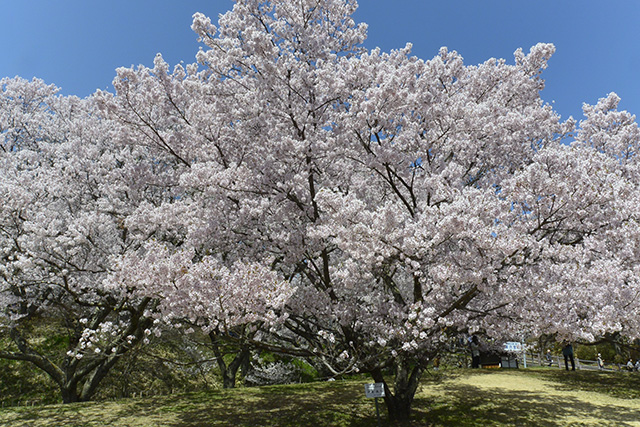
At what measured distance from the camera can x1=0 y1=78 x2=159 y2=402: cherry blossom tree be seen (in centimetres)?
996

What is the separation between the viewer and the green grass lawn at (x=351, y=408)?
938cm

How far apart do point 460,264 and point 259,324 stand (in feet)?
15.1

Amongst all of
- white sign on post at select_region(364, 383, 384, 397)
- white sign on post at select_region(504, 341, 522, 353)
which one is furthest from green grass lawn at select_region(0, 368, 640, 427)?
white sign on post at select_region(364, 383, 384, 397)

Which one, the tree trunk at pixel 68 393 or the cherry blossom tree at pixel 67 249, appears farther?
the tree trunk at pixel 68 393

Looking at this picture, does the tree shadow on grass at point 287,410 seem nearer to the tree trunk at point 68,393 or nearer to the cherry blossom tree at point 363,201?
the cherry blossom tree at point 363,201

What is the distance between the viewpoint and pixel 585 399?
39.2 ft

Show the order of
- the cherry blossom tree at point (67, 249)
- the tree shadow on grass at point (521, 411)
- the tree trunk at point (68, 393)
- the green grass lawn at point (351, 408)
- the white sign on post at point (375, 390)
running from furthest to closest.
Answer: the tree trunk at point (68, 393)
the cherry blossom tree at point (67, 249)
the green grass lawn at point (351, 408)
the tree shadow on grass at point (521, 411)
the white sign on post at point (375, 390)

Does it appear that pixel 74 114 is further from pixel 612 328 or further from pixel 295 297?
pixel 612 328

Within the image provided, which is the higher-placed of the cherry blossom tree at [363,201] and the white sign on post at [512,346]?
the cherry blossom tree at [363,201]

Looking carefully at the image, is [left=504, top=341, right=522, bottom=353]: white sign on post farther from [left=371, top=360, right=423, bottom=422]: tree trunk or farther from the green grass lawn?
[left=371, top=360, right=423, bottom=422]: tree trunk

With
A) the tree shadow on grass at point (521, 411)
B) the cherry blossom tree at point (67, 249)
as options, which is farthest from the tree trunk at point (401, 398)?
the cherry blossom tree at point (67, 249)

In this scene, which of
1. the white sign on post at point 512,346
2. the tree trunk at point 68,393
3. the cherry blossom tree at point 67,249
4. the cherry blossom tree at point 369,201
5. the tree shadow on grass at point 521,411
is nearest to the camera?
the cherry blossom tree at point 369,201

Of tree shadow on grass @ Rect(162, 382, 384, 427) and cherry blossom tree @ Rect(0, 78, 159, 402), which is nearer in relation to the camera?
Answer: tree shadow on grass @ Rect(162, 382, 384, 427)

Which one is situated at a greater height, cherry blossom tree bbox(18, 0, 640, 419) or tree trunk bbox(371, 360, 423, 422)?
cherry blossom tree bbox(18, 0, 640, 419)
